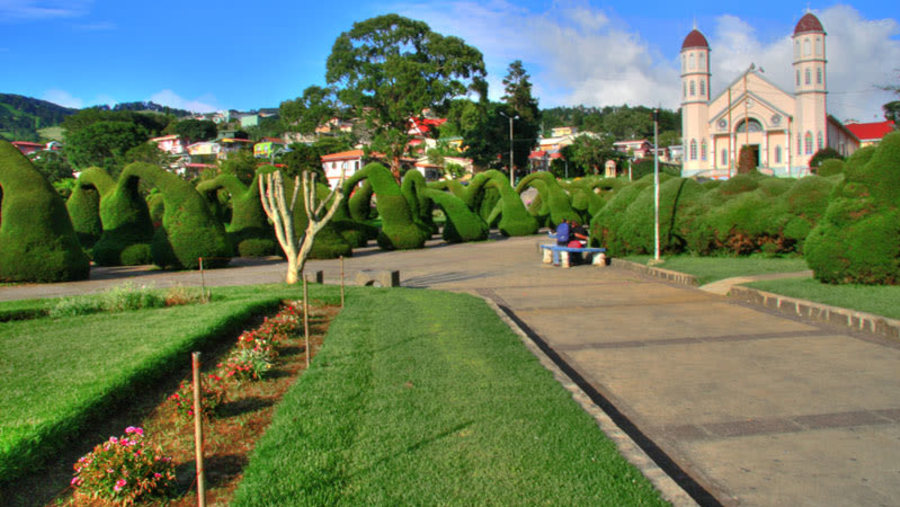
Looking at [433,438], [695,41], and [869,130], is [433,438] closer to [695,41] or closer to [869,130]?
[695,41]

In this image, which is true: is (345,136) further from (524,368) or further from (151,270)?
(524,368)

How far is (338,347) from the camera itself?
7352 millimetres

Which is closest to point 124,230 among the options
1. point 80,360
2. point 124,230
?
point 124,230

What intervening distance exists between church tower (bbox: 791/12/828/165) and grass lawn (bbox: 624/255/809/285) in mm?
54293

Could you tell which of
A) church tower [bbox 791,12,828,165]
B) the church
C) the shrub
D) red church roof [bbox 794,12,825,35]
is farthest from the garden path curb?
red church roof [bbox 794,12,825,35]

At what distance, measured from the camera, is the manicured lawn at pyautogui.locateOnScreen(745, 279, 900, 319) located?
909 cm

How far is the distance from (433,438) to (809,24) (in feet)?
234

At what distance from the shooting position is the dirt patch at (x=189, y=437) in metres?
3.96

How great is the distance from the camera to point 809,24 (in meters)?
62.8

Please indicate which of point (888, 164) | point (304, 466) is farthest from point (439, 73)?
point (304, 466)

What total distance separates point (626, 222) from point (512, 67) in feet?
175

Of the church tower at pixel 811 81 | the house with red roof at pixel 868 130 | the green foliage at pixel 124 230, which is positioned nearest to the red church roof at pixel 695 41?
the church tower at pixel 811 81

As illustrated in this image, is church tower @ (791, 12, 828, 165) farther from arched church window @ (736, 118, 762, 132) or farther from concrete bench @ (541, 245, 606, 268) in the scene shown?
concrete bench @ (541, 245, 606, 268)

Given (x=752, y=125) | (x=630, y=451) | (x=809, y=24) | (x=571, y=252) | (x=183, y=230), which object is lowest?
(x=630, y=451)
